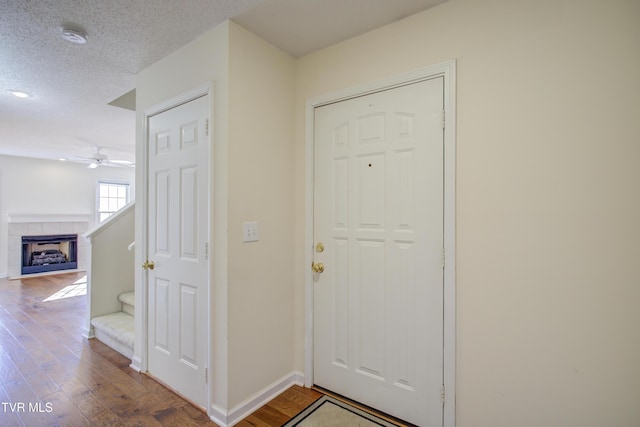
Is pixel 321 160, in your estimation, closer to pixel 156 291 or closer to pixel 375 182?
pixel 375 182

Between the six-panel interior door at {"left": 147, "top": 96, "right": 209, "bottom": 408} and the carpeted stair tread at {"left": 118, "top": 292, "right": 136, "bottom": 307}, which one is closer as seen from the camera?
the six-panel interior door at {"left": 147, "top": 96, "right": 209, "bottom": 408}

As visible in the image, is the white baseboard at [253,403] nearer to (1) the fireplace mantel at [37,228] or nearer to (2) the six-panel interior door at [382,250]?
(2) the six-panel interior door at [382,250]

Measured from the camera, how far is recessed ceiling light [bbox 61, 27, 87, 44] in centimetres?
187

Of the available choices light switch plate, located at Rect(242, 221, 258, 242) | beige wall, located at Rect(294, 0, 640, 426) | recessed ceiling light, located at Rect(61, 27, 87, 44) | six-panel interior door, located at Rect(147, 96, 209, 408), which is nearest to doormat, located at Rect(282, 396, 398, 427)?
beige wall, located at Rect(294, 0, 640, 426)

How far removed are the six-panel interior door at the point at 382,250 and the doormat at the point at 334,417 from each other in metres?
0.09

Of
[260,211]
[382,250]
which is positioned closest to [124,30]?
[260,211]

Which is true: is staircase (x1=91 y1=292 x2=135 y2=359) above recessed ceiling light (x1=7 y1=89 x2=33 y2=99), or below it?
below

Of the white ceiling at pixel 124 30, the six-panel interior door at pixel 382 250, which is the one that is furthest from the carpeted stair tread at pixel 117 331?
the white ceiling at pixel 124 30

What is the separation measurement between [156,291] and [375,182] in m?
1.84

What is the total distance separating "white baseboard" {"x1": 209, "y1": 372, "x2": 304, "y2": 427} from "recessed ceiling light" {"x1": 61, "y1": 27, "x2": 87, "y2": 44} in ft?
8.09

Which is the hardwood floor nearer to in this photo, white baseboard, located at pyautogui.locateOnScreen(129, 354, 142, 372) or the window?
white baseboard, located at pyautogui.locateOnScreen(129, 354, 142, 372)

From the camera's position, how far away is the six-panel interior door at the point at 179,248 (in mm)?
2016

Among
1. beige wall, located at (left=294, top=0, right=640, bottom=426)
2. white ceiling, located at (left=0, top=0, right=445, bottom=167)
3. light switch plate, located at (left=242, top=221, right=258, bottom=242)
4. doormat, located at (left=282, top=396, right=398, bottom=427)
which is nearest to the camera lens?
beige wall, located at (left=294, top=0, right=640, bottom=426)

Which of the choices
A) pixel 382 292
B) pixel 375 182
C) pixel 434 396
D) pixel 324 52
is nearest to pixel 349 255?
pixel 382 292
